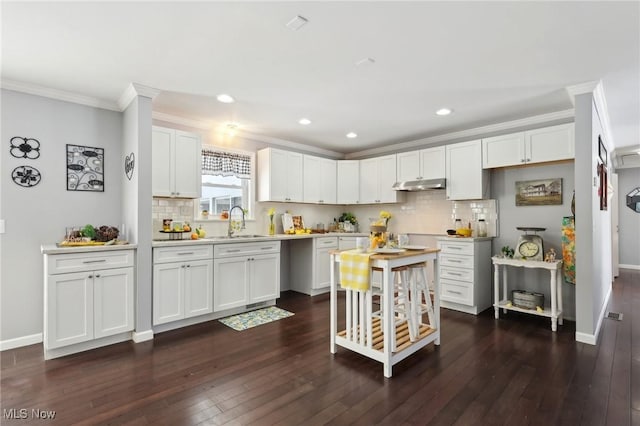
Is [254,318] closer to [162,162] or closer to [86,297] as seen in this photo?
[86,297]

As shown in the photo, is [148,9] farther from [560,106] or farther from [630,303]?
[630,303]

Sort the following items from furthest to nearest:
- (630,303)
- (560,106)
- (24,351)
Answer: (630,303)
(560,106)
(24,351)

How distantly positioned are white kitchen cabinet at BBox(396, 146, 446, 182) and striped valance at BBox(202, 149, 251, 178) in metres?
2.40

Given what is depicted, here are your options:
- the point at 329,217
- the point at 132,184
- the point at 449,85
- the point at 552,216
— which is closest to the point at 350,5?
the point at 449,85

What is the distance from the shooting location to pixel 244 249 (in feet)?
13.4

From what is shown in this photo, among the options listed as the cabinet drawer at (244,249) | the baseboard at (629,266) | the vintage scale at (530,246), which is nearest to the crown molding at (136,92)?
the cabinet drawer at (244,249)

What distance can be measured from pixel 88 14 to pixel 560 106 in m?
4.56

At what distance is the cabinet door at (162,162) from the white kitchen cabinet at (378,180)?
3150 millimetres

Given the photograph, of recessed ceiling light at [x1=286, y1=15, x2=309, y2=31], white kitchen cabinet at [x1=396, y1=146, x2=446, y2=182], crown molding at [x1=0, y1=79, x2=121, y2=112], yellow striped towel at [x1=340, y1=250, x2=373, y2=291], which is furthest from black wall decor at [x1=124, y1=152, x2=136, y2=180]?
white kitchen cabinet at [x1=396, y1=146, x2=446, y2=182]

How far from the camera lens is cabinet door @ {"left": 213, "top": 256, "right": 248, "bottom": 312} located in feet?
12.5

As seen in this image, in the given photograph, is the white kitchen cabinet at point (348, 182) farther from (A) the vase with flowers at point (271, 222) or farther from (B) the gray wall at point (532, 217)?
(B) the gray wall at point (532, 217)

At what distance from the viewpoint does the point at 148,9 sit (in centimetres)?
205

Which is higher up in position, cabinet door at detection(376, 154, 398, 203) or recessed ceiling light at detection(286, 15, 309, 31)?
recessed ceiling light at detection(286, 15, 309, 31)

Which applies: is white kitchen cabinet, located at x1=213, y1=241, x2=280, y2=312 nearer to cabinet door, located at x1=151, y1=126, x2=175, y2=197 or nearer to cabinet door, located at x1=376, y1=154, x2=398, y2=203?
cabinet door, located at x1=151, y1=126, x2=175, y2=197
